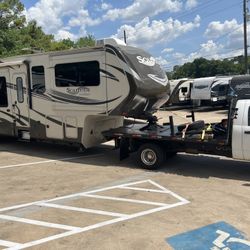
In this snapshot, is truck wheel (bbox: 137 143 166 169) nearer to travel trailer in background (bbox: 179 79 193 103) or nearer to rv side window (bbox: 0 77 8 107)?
rv side window (bbox: 0 77 8 107)

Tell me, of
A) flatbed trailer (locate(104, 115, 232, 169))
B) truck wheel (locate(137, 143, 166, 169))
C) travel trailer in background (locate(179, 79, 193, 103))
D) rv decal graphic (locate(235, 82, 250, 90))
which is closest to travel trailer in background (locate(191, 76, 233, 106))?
travel trailer in background (locate(179, 79, 193, 103))

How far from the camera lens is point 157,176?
934cm

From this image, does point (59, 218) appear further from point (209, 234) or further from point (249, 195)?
point (249, 195)

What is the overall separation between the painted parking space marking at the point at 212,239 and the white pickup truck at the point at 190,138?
296 cm

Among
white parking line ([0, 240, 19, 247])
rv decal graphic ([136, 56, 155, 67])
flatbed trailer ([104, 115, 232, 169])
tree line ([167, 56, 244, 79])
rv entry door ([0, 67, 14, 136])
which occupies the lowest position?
white parking line ([0, 240, 19, 247])

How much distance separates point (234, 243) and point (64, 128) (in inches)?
Result: 283

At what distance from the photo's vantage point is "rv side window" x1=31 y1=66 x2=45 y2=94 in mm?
11953

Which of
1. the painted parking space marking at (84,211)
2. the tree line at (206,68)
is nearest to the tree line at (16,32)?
the painted parking space marking at (84,211)

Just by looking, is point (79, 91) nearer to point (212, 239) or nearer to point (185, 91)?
point (212, 239)

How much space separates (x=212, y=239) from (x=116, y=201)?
92.2 inches

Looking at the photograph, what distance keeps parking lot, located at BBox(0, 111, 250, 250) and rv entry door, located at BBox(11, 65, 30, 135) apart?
157cm

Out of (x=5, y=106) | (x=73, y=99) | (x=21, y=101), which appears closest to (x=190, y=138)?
(x=73, y=99)

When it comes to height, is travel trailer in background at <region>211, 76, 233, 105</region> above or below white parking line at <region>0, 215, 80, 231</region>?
above

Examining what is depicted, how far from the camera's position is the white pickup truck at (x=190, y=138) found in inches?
341
